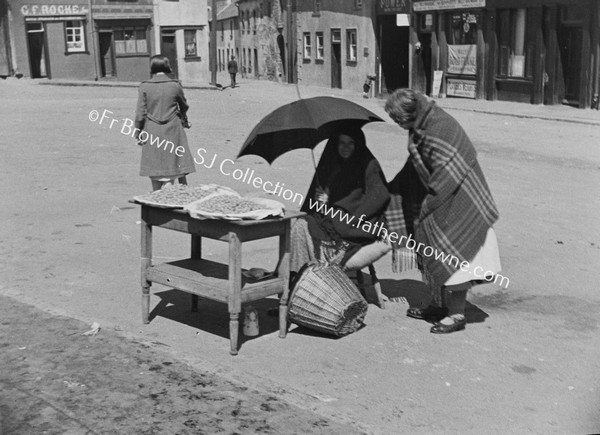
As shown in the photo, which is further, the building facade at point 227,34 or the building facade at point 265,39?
the building facade at point 227,34

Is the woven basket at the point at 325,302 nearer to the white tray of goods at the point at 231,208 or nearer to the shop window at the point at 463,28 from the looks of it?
the white tray of goods at the point at 231,208

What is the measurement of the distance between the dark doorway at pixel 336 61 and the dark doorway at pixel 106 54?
11317 millimetres

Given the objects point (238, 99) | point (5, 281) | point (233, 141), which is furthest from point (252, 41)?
point (5, 281)

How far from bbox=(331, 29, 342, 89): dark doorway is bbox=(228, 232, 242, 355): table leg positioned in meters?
39.1

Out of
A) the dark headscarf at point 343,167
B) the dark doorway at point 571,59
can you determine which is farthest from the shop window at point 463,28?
the dark headscarf at point 343,167

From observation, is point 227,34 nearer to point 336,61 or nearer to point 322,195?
point 336,61

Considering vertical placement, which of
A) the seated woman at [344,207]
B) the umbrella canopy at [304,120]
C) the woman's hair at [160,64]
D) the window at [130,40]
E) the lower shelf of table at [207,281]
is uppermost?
the window at [130,40]

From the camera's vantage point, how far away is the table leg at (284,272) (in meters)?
6.26

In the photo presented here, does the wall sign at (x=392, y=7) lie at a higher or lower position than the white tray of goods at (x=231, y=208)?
higher

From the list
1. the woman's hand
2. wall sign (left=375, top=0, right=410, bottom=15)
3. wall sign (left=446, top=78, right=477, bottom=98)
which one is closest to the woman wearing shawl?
the woman's hand

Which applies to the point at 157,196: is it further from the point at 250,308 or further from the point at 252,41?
the point at 252,41

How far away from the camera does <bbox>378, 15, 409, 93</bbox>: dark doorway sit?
127 feet

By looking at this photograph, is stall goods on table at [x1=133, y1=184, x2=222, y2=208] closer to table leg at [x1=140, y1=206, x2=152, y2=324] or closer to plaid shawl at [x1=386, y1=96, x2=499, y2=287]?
table leg at [x1=140, y1=206, x2=152, y2=324]

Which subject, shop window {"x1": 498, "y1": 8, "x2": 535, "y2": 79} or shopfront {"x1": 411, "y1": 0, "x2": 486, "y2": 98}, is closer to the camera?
shop window {"x1": 498, "y1": 8, "x2": 535, "y2": 79}
